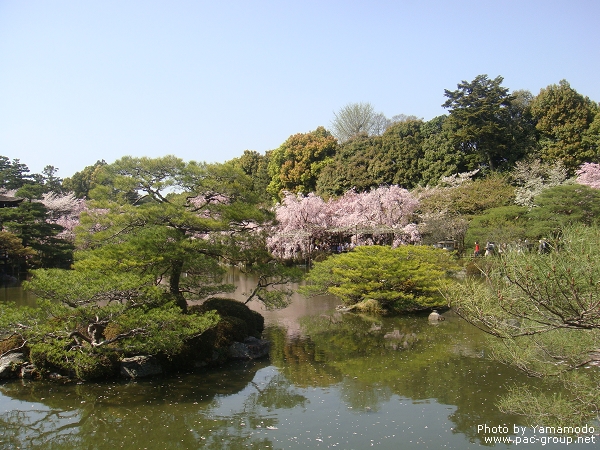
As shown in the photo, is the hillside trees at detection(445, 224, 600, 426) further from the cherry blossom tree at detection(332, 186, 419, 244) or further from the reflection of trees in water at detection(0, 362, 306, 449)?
→ the cherry blossom tree at detection(332, 186, 419, 244)

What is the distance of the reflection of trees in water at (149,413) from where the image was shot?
6.53 m

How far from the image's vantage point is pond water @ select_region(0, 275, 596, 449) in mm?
6480

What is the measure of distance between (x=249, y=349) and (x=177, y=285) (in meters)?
2.08

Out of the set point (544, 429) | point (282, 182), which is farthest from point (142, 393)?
point (282, 182)

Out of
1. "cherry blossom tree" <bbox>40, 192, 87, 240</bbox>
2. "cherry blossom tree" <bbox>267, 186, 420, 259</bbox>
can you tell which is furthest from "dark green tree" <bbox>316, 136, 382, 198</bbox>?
"cherry blossom tree" <bbox>40, 192, 87, 240</bbox>

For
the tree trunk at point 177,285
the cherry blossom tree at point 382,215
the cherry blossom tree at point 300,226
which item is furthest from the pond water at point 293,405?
the cherry blossom tree at point 300,226

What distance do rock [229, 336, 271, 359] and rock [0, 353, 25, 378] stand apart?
3758 mm

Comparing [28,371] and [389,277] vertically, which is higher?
[389,277]

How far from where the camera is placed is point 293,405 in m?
7.64

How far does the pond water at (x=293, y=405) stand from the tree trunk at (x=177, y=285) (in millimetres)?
1637

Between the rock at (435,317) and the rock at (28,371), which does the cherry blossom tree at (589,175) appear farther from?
the rock at (28,371)

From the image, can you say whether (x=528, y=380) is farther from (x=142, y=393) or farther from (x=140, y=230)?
(x=140, y=230)

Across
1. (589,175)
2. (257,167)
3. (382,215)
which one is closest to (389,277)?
(382,215)

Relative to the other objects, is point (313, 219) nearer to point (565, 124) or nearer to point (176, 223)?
point (565, 124)
